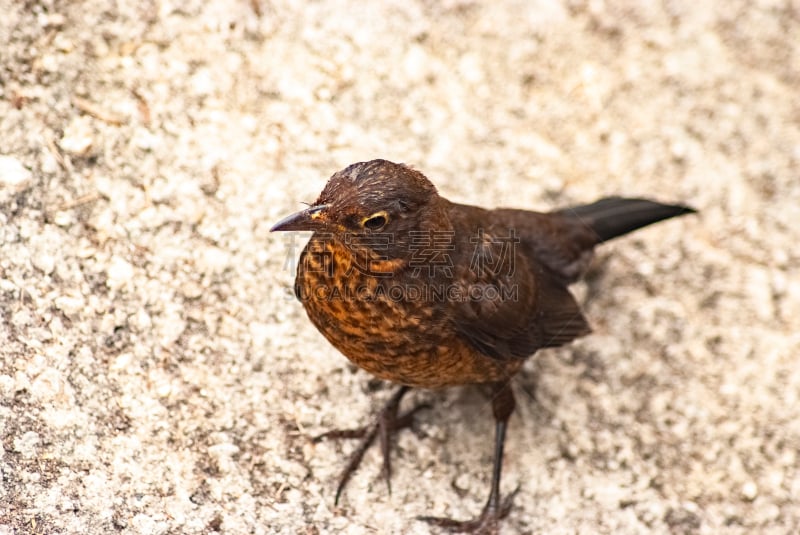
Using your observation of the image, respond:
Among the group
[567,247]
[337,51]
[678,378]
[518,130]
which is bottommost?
[678,378]

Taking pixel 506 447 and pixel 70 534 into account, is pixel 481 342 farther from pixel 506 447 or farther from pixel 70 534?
pixel 70 534

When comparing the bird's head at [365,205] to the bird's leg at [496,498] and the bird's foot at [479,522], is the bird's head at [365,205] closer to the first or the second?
the bird's leg at [496,498]

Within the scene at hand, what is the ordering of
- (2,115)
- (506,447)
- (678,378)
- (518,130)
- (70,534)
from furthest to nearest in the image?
(518,130), (678,378), (506,447), (2,115), (70,534)

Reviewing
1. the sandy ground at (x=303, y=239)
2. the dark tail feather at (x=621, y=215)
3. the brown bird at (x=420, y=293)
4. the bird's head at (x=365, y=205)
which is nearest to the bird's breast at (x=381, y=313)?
the brown bird at (x=420, y=293)

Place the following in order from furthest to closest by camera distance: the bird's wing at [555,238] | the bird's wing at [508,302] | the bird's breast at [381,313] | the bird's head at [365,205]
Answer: the bird's wing at [555,238]
the bird's wing at [508,302]
the bird's breast at [381,313]
the bird's head at [365,205]

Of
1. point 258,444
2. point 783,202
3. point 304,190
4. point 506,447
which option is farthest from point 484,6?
point 258,444

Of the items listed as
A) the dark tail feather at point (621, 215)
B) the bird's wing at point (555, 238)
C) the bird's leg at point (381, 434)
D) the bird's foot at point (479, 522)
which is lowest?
the bird's foot at point (479, 522)
